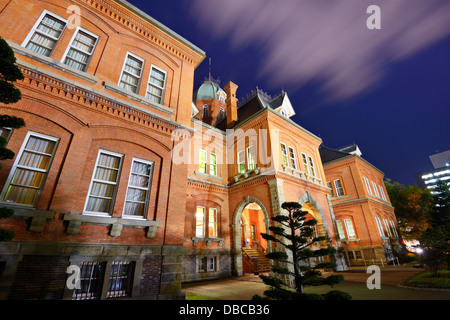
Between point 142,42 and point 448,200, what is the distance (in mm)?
26201

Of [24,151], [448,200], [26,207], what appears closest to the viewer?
[26,207]

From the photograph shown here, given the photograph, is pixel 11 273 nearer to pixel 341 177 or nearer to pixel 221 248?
pixel 221 248

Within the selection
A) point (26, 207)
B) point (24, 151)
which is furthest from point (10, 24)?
point (26, 207)

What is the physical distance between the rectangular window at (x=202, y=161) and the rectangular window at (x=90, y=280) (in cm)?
1042

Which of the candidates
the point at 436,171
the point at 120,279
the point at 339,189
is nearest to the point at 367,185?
the point at 339,189

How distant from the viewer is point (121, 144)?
766 centimetres

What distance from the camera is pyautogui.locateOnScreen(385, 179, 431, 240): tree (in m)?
26.1

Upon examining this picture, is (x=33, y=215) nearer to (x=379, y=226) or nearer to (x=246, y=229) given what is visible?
(x=246, y=229)

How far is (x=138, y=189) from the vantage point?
768cm

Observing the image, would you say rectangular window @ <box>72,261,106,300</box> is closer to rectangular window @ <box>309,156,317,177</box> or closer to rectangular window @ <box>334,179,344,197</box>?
rectangular window @ <box>309,156,317,177</box>

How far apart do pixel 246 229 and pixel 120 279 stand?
15.2 m

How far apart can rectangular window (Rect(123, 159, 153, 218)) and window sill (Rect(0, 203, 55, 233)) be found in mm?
2178

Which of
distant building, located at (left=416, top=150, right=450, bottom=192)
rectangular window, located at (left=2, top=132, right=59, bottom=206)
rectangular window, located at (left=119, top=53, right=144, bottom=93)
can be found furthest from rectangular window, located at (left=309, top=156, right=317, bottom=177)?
distant building, located at (left=416, top=150, right=450, bottom=192)

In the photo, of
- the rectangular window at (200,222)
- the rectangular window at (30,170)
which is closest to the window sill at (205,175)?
the rectangular window at (200,222)
